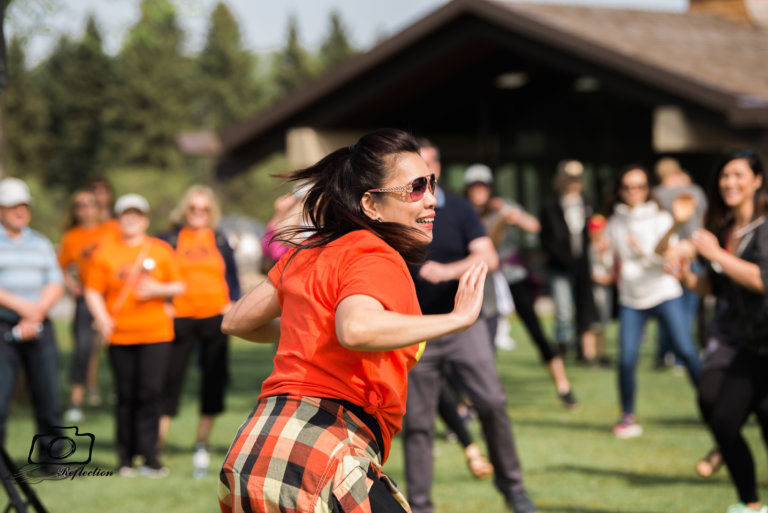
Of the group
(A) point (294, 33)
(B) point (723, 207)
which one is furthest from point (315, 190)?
(A) point (294, 33)

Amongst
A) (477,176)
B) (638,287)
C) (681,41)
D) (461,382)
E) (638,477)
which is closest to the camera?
(461,382)

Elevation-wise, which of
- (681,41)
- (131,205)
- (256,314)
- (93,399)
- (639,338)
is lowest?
(93,399)

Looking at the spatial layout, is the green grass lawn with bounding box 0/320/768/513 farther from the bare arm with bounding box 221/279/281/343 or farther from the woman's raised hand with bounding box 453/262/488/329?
the woman's raised hand with bounding box 453/262/488/329

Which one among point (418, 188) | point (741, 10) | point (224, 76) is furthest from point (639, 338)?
point (224, 76)

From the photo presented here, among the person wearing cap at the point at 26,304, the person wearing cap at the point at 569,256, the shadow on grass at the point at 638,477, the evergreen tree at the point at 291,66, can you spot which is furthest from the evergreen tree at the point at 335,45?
the shadow on grass at the point at 638,477

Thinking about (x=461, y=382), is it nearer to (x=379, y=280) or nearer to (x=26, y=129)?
(x=379, y=280)

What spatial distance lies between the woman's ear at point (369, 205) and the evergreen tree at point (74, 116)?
6347 cm

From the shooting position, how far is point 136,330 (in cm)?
779

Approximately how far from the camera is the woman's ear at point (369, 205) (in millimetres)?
3092

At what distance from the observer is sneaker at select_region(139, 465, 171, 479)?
25.1 ft

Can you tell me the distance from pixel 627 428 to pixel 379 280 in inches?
249

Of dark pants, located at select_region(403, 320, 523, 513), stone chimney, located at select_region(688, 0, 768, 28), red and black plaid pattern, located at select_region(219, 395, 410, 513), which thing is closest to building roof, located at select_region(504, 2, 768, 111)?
stone chimney, located at select_region(688, 0, 768, 28)

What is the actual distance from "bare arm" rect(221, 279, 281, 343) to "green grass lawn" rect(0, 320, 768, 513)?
3232mm

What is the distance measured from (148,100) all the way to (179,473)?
59.3 m
